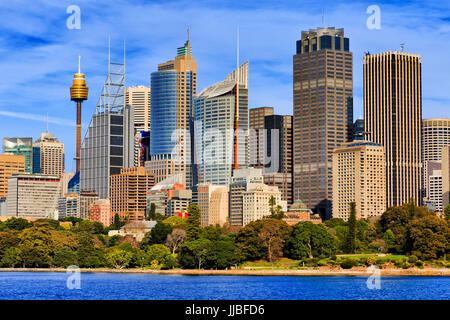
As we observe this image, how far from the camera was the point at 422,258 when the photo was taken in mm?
152625

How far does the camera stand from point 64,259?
568 feet

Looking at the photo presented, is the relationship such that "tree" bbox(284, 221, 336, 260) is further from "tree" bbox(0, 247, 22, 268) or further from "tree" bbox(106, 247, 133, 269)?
"tree" bbox(0, 247, 22, 268)

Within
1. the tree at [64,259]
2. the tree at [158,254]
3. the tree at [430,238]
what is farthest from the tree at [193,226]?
the tree at [430,238]

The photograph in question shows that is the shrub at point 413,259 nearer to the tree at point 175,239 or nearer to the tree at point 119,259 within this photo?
the tree at point 119,259

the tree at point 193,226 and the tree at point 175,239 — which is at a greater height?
the tree at point 193,226

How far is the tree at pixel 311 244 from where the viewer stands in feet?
522

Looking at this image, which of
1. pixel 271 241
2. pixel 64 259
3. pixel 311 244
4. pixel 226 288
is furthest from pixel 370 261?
pixel 64 259

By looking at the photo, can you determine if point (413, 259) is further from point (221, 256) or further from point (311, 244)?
point (221, 256)

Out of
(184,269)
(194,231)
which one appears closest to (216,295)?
(184,269)

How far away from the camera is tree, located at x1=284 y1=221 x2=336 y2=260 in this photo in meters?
159

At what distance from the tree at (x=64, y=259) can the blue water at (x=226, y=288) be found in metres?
27.6

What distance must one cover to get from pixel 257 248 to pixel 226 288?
4873 centimetres

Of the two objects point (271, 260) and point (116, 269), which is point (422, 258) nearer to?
point (271, 260)
